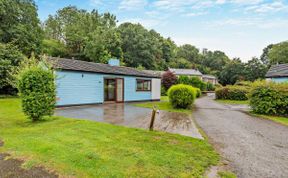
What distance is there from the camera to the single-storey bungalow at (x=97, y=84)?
11438 mm

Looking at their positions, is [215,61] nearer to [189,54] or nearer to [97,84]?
[189,54]

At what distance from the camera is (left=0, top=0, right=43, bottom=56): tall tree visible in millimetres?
19344

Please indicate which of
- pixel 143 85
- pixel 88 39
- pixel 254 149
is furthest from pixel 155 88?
pixel 88 39

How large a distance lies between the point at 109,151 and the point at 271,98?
419 inches

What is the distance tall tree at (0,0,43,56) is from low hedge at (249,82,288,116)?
22254 millimetres

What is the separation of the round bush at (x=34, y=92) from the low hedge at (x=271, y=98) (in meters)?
11.6

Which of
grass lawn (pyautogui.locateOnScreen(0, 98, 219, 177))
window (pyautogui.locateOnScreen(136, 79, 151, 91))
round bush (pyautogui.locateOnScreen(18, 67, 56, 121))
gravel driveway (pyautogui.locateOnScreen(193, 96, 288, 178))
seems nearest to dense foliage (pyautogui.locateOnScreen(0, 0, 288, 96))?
round bush (pyautogui.locateOnScreen(18, 67, 56, 121))

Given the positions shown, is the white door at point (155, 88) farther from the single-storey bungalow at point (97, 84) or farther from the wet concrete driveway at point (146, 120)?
the wet concrete driveway at point (146, 120)

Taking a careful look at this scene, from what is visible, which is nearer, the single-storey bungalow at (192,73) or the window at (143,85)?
the window at (143,85)

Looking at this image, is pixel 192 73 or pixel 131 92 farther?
pixel 192 73

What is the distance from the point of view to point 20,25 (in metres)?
19.9

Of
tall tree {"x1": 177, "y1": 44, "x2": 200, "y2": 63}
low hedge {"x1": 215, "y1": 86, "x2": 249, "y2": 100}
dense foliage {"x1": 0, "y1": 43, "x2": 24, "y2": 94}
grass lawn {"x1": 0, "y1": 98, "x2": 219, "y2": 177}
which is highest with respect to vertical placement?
tall tree {"x1": 177, "y1": 44, "x2": 200, "y2": 63}

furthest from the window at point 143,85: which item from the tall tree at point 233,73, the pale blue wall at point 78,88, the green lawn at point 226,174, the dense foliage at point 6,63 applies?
the tall tree at point 233,73

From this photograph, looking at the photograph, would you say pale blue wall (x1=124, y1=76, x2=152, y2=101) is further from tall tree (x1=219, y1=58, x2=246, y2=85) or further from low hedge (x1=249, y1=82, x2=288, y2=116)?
tall tree (x1=219, y1=58, x2=246, y2=85)
